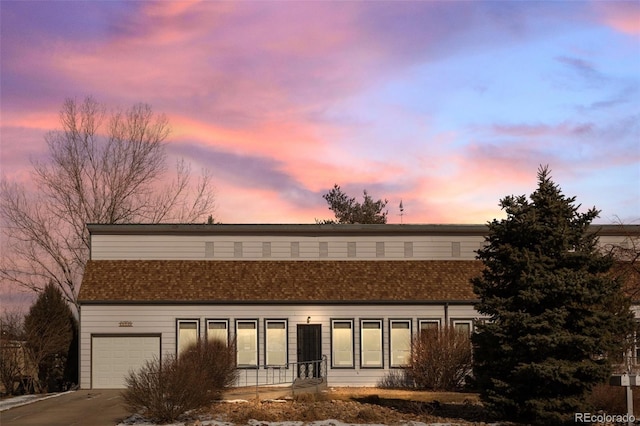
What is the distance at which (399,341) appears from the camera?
117ft

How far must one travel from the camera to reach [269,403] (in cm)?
2525

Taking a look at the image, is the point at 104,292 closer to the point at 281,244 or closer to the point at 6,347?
the point at 6,347

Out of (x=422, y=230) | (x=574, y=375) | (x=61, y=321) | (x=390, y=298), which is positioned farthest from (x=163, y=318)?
(x=574, y=375)

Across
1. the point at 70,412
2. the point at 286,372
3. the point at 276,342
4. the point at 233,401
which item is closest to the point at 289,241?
the point at 276,342

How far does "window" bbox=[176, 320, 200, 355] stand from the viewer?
35156mm

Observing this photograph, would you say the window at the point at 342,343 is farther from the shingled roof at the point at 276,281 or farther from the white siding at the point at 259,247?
the white siding at the point at 259,247

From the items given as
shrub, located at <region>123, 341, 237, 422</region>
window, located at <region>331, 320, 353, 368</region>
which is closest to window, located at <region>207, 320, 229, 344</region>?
window, located at <region>331, 320, 353, 368</region>

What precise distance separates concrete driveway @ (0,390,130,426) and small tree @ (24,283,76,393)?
6113mm

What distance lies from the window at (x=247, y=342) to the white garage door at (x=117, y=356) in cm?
332

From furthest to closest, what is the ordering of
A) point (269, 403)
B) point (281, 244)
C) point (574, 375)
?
point (281, 244) < point (269, 403) < point (574, 375)

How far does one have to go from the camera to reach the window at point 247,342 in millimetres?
35062

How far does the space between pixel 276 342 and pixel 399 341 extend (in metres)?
5.07

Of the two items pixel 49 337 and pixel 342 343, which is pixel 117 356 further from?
pixel 342 343

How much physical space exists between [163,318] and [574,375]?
19.7 metres
